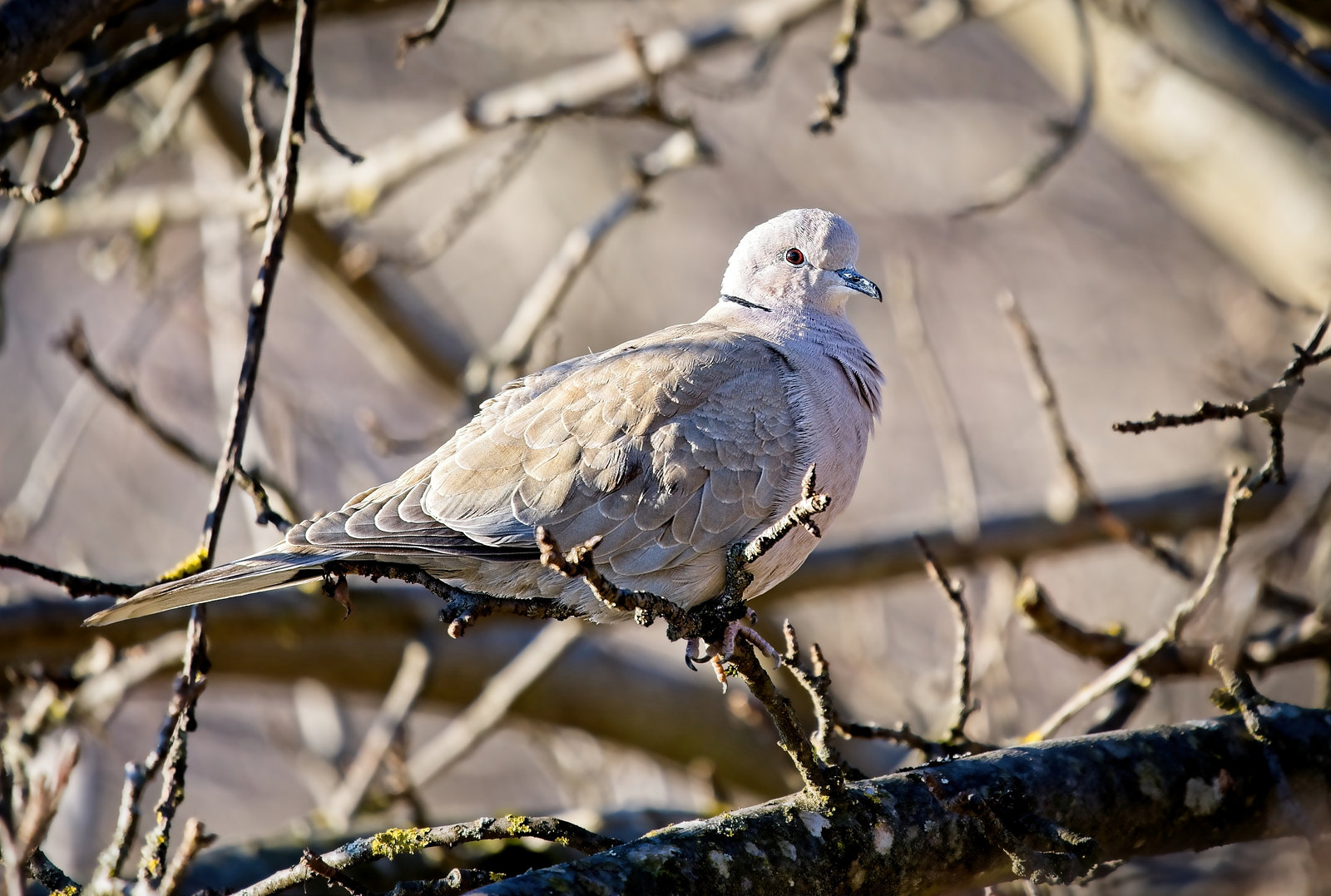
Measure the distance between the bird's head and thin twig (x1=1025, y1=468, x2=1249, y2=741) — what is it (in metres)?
1.44

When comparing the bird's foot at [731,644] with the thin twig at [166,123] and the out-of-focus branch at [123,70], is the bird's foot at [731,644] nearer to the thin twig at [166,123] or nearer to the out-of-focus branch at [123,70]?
the out-of-focus branch at [123,70]

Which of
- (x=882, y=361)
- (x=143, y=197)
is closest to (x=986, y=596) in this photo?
(x=882, y=361)

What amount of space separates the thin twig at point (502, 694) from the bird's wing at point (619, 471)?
1.81 meters

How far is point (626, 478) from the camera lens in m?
3.15

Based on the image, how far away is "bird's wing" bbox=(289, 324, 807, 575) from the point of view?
3066 mm

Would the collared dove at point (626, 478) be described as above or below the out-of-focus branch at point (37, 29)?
below

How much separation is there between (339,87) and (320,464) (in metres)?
3.19

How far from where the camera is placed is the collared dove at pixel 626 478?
9.96ft

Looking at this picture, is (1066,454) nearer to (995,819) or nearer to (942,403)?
(942,403)

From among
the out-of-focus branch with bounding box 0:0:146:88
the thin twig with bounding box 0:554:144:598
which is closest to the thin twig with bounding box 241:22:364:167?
the out-of-focus branch with bounding box 0:0:146:88

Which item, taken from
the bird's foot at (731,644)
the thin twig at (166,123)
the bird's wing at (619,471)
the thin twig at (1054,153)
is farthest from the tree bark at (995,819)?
the thin twig at (166,123)

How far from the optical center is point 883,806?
8.18ft

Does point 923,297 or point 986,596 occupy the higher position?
point 923,297

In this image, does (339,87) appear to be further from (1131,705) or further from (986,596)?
(1131,705)
